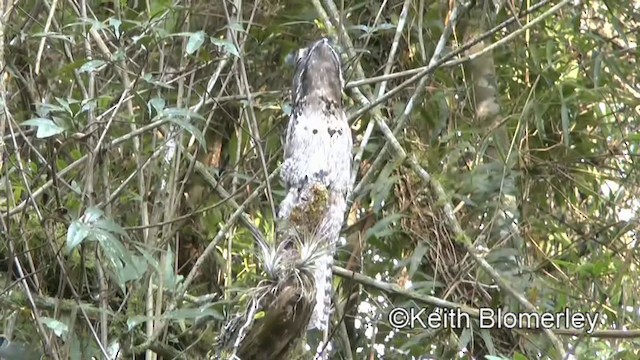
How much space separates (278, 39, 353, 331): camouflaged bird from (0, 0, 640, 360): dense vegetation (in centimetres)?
6

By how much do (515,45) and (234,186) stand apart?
0.70 metres

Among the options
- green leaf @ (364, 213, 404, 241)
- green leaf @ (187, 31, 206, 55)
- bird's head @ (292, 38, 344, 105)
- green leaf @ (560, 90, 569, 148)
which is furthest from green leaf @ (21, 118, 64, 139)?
green leaf @ (560, 90, 569, 148)

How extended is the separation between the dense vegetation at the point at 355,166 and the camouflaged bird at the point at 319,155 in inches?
2.3

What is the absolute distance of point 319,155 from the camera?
1.38 metres

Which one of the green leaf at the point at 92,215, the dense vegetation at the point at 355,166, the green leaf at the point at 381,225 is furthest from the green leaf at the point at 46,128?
the green leaf at the point at 381,225

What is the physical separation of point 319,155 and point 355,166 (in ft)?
0.79

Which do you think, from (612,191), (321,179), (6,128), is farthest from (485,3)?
(6,128)

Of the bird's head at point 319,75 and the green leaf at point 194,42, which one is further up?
the green leaf at point 194,42

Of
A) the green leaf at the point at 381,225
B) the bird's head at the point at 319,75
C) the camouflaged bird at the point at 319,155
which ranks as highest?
the bird's head at the point at 319,75

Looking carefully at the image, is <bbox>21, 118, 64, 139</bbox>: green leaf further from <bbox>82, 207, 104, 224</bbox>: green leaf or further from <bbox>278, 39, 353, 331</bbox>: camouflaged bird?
<bbox>278, 39, 353, 331</bbox>: camouflaged bird

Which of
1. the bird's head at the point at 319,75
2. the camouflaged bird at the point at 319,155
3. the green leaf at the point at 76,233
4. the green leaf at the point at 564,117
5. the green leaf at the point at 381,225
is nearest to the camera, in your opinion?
the green leaf at the point at 76,233

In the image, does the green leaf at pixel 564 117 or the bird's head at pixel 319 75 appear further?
the green leaf at pixel 564 117

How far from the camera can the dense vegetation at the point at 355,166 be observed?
53.9 inches

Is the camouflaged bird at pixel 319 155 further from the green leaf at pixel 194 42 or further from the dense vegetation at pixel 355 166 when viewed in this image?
the green leaf at pixel 194 42
